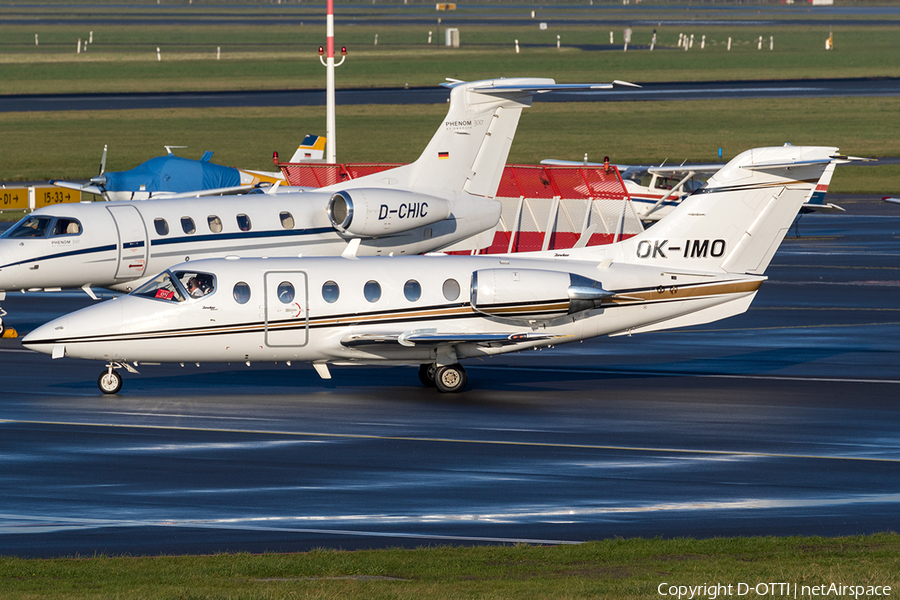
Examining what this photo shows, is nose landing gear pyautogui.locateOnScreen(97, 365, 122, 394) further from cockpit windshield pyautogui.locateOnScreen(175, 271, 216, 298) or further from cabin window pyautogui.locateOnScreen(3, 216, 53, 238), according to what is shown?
cabin window pyautogui.locateOnScreen(3, 216, 53, 238)

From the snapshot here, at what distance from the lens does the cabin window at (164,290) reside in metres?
25.6

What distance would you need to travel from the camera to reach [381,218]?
33.5m

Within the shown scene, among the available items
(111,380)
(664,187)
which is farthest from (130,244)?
(664,187)

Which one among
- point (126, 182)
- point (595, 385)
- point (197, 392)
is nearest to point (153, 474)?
point (197, 392)

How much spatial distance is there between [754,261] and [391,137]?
5469 centimetres

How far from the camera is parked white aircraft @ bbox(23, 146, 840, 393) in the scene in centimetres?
2538

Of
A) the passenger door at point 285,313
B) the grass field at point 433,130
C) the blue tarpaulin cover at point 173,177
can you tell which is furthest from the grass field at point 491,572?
the grass field at point 433,130

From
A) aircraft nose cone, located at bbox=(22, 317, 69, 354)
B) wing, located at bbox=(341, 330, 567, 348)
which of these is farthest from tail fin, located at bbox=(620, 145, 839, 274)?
aircraft nose cone, located at bbox=(22, 317, 69, 354)

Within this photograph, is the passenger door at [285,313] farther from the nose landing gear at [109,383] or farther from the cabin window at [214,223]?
the cabin window at [214,223]

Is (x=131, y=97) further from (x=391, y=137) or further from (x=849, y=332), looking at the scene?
(x=849, y=332)

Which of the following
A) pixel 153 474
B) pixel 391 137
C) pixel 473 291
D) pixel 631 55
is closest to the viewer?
pixel 153 474

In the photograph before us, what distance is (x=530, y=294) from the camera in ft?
84.2

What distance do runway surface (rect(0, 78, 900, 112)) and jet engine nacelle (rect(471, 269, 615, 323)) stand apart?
70.1 metres

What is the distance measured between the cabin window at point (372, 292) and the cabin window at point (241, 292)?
2.17 m
